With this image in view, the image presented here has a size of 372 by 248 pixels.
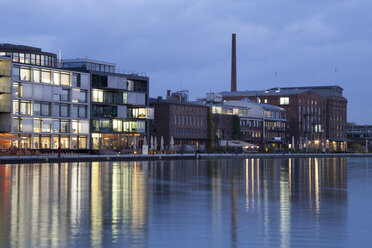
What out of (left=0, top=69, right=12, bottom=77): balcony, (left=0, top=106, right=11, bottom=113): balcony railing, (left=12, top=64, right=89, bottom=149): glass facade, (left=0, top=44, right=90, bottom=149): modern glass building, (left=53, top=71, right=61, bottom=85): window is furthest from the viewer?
(left=53, top=71, right=61, bottom=85): window

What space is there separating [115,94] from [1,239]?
11727cm

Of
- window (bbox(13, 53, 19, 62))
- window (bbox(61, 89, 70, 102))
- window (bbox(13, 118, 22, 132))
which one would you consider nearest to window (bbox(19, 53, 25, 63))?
window (bbox(13, 53, 19, 62))

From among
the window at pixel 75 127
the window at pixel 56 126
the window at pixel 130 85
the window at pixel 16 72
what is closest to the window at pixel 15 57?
the window at pixel 16 72

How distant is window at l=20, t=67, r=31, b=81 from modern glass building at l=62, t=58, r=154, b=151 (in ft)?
43.0

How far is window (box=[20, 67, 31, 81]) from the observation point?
374ft

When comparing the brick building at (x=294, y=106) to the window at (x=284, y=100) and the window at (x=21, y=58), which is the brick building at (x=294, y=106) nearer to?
the window at (x=284, y=100)

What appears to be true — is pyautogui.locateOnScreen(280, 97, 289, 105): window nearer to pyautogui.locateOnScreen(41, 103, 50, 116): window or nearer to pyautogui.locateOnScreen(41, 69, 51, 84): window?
pyautogui.locateOnScreen(41, 103, 50, 116): window

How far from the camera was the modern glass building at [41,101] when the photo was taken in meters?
111

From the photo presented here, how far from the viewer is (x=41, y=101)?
387ft

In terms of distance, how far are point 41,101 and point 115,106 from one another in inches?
729

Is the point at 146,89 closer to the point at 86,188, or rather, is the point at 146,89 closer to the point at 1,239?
the point at 86,188

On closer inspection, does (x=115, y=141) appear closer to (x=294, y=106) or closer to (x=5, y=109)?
(x=5, y=109)

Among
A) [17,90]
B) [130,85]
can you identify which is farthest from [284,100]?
[17,90]

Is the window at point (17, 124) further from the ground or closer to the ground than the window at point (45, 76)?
closer to the ground
